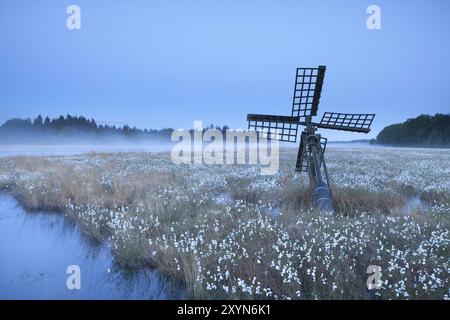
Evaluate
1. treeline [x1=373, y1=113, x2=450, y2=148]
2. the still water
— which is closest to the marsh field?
the still water

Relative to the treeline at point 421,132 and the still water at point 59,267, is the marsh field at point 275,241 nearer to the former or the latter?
the still water at point 59,267

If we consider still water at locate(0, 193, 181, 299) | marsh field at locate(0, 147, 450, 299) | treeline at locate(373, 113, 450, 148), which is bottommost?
still water at locate(0, 193, 181, 299)

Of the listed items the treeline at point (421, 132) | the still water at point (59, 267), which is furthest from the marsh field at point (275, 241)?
the treeline at point (421, 132)

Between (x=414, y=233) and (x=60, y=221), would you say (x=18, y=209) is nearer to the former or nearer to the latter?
(x=60, y=221)

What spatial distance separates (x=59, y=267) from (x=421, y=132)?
5321 inches

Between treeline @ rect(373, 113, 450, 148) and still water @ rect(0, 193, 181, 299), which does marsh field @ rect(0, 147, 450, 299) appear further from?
treeline @ rect(373, 113, 450, 148)

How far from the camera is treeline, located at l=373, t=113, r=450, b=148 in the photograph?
100 metres

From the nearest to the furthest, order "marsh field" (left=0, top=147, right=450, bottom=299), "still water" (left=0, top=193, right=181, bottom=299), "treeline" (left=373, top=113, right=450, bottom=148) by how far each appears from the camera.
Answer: "marsh field" (left=0, top=147, right=450, bottom=299) → "still water" (left=0, top=193, right=181, bottom=299) → "treeline" (left=373, top=113, right=450, bottom=148)

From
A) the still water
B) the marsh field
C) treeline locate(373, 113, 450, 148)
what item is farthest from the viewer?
treeline locate(373, 113, 450, 148)

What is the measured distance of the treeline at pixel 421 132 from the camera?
100500mm

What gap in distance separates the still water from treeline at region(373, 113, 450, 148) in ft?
388

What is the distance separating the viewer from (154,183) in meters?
16.0
